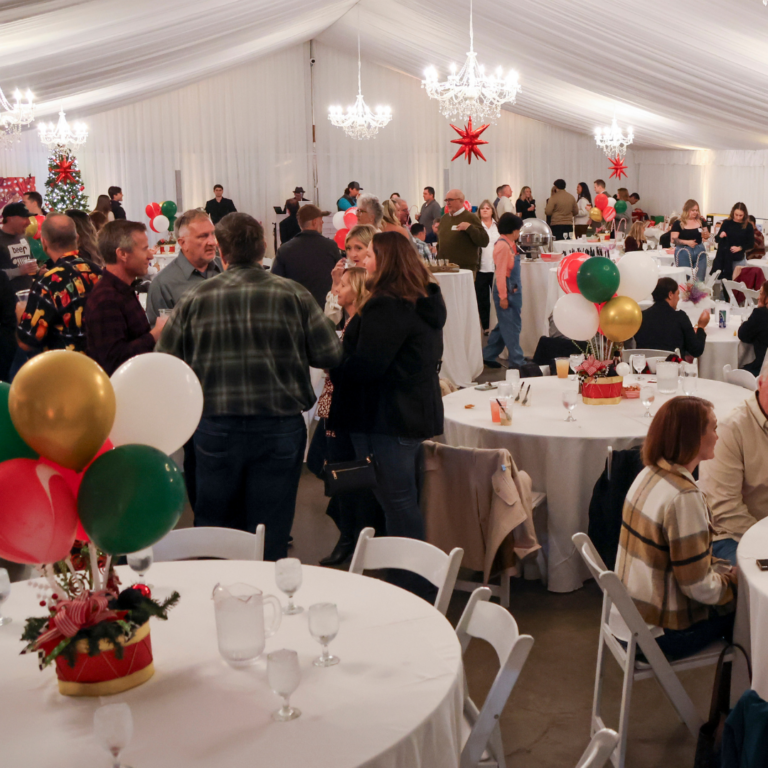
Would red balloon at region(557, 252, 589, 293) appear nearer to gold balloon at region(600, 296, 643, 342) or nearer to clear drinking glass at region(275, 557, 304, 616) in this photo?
gold balloon at region(600, 296, 643, 342)

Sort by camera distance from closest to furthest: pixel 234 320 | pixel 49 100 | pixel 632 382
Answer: pixel 234 320
pixel 632 382
pixel 49 100

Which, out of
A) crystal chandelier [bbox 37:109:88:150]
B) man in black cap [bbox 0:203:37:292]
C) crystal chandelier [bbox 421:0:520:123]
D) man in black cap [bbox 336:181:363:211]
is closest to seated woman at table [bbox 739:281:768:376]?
crystal chandelier [bbox 421:0:520:123]

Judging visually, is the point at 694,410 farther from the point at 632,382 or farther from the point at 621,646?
the point at 632,382

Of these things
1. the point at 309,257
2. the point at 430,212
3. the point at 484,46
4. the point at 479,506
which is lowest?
the point at 479,506

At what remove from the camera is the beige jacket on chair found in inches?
142

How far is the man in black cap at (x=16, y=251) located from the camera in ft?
19.5

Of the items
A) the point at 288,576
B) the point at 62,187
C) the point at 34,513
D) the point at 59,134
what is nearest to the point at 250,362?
the point at 288,576

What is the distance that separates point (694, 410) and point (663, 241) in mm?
9909

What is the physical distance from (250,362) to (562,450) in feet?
4.88

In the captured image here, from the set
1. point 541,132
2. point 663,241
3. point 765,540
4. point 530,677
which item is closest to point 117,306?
point 530,677

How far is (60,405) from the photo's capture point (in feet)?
5.88

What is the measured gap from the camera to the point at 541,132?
19594 mm

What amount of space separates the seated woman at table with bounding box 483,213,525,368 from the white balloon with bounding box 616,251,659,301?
2.94 meters

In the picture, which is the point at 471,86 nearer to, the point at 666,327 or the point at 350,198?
the point at 350,198
